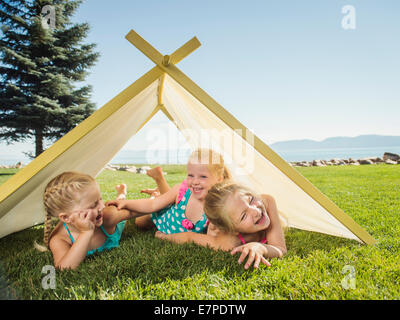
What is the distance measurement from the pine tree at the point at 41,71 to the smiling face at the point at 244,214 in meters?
14.8

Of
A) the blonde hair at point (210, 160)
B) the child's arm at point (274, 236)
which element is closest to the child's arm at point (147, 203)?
the blonde hair at point (210, 160)

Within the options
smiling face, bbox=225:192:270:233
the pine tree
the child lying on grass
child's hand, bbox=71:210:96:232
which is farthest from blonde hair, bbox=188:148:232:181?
the pine tree

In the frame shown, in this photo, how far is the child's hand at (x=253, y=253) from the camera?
1917mm

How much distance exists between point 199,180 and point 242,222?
0.60 meters

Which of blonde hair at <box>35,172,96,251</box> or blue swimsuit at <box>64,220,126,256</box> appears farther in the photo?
blue swimsuit at <box>64,220,126,256</box>

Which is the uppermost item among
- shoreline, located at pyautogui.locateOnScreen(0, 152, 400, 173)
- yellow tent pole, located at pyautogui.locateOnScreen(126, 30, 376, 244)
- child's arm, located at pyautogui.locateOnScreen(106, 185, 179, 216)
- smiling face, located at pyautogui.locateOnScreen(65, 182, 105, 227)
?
yellow tent pole, located at pyautogui.locateOnScreen(126, 30, 376, 244)

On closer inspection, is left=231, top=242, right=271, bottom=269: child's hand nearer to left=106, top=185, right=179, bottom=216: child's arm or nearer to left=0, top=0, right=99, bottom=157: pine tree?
left=106, top=185, right=179, bottom=216: child's arm

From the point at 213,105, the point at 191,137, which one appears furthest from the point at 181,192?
the point at 191,137

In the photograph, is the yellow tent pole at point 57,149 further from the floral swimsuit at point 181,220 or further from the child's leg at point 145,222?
the child's leg at point 145,222

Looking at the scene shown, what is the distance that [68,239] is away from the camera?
7.51 feet

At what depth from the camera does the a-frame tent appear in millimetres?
2053

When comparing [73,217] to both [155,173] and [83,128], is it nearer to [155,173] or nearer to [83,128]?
[83,128]

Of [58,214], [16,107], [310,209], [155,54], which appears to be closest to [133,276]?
[58,214]
